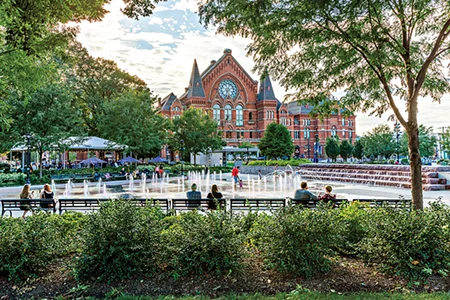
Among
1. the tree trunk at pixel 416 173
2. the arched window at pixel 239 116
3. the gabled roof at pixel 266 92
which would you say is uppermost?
the gabled roof at pixel 266 92

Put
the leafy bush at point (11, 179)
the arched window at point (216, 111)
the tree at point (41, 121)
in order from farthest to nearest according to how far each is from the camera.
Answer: the arched window at point (216, 111), the tree at point (41, 121), the leafy bush at point (11, 179)

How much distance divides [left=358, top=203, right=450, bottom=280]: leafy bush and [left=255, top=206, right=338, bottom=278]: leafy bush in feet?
2.47

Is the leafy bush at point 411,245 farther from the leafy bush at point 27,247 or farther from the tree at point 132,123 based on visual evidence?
the tree at point 132,123

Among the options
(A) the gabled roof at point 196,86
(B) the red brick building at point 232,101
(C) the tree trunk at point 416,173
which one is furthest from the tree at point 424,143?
(C) the tree trunk at point 416,173

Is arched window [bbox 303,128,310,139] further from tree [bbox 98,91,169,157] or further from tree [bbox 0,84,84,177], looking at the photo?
tree [bbox 0,84,84,177]

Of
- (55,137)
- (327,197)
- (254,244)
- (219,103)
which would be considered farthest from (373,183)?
(219,103)

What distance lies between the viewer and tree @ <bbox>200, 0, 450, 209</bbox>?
24.5 feet

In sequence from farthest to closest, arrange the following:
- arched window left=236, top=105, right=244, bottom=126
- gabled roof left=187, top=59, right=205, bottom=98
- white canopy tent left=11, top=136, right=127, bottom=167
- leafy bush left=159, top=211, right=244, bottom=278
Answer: arched window left=236, top=105, right=244, bottom=126
gabled roof left=187, top=59, right=205, bottom=98
white canopy tent left=11, top=136, right=127, bottom=167
leafy bush left=159, top=211, right=244, bottom=278

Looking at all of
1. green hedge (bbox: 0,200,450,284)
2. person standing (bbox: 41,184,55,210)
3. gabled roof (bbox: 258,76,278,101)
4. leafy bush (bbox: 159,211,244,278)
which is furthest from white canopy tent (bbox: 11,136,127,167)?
gabled roof (bbox: 258,76,278,101)

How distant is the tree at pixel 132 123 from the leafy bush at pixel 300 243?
110 feet

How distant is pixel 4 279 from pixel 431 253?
22.2 ft

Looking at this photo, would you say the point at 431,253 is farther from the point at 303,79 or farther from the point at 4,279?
the point at 4,279

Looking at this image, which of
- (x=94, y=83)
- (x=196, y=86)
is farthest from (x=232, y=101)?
(x=94, y=83)

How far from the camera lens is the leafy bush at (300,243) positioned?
5.31m
